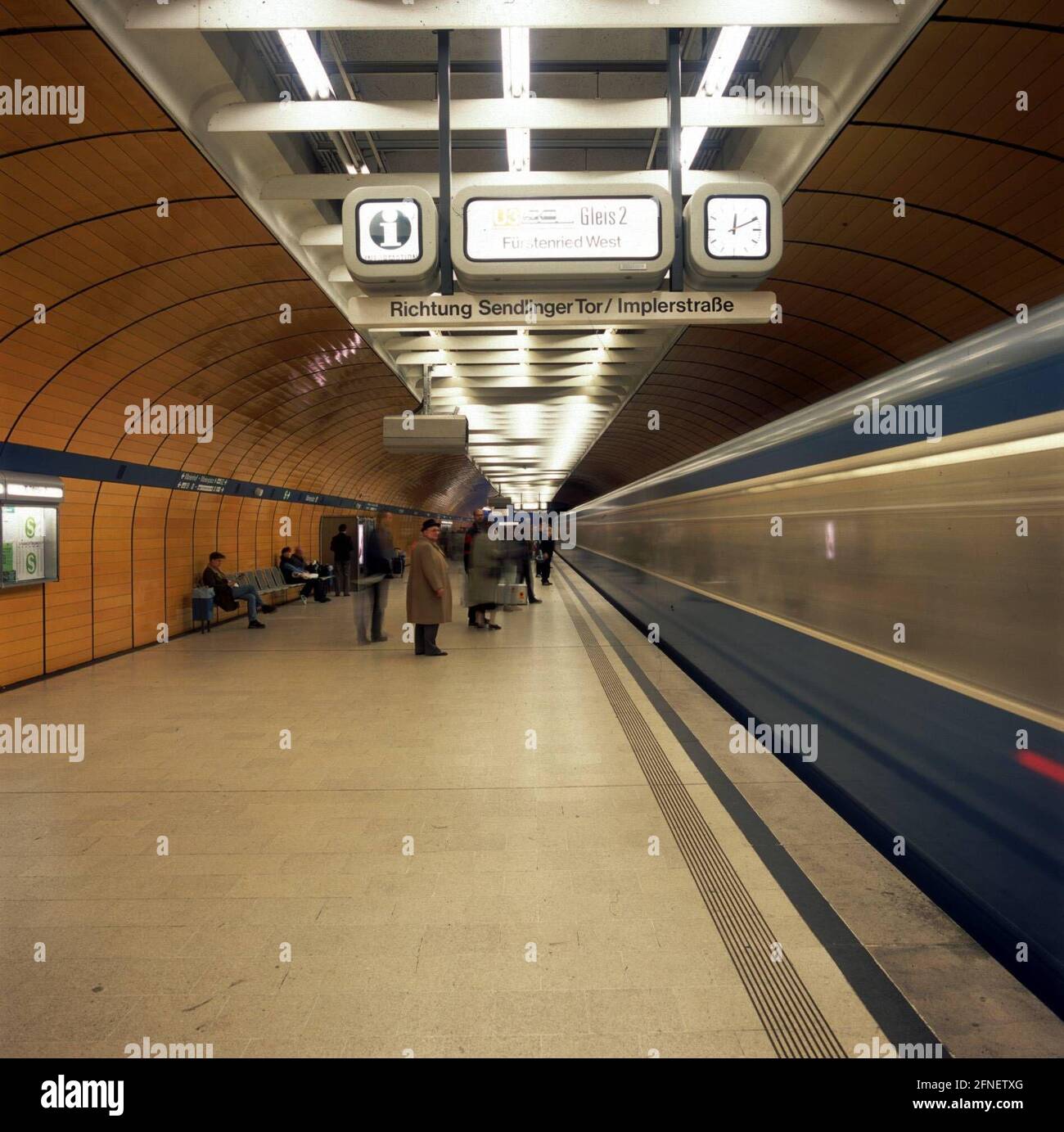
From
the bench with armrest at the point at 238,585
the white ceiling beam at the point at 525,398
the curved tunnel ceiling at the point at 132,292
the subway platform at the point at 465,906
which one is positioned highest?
the white ceiling beam at the point at 525,398

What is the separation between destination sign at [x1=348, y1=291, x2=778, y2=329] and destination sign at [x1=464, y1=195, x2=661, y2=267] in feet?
0.89

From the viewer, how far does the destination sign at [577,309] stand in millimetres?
3896

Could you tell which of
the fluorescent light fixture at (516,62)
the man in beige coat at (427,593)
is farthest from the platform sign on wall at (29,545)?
the fluorescent light fixture at (516,62)

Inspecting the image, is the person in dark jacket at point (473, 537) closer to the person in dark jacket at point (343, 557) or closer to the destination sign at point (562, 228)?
the person in dark jacket at point (343, 557)

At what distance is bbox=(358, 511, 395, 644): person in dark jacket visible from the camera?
9.90 m

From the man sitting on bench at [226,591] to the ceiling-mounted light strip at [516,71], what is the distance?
8.85m

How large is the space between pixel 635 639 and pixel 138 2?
30.0 feet

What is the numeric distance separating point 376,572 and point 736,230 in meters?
7.53

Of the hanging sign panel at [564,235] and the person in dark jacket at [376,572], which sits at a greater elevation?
the hanging sign panel at [564,235]

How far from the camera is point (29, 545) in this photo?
7.98 m

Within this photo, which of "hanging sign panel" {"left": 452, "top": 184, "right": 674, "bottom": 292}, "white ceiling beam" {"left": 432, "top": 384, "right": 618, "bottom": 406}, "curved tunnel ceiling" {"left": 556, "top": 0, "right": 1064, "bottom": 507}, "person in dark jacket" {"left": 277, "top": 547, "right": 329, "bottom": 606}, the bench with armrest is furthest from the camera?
"person in dark jacket" {"left": 277, "top": 547, "right": 329, "bottom": 606}

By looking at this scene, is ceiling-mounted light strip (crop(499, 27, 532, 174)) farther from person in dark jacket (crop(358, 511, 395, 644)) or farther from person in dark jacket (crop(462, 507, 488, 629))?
person in dark jacket (crop(462, 507, 488, 629))

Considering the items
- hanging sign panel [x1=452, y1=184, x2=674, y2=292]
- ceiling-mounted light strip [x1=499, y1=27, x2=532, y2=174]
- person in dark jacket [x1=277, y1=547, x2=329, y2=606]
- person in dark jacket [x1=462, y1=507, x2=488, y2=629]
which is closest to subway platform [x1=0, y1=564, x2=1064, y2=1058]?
hanging sign panel [x1=452, y1=184, x2=674, y2=292]
